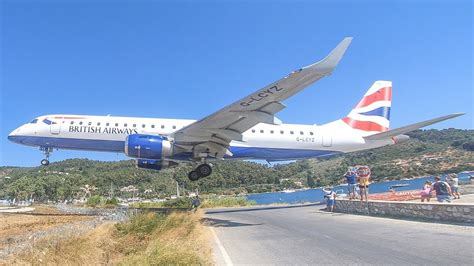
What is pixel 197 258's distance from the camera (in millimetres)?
7785

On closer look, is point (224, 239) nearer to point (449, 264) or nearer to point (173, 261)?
point (173, 261)

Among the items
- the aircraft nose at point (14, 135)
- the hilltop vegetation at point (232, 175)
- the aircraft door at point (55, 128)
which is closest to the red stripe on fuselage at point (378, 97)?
the aircraft door at point (55, 128)

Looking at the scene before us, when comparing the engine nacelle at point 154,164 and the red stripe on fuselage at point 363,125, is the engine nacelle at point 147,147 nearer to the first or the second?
the engine nacelle at point 154,164

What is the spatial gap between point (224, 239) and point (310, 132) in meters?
15.1

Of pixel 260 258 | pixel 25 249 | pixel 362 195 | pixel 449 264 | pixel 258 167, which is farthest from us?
pixel 258 167

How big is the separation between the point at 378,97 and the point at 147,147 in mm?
18025

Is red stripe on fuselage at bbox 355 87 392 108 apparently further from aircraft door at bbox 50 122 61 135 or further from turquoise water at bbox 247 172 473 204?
aircraft door at bbox 50 122 61 135

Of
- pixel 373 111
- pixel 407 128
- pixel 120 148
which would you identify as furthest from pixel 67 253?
pixel 373 111

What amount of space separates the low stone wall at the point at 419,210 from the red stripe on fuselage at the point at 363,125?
29.0ft

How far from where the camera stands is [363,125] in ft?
96.3

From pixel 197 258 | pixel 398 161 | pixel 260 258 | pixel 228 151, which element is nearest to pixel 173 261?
pixel 197 258

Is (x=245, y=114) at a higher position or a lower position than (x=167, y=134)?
higher

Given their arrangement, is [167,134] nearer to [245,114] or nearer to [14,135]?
[245,114]

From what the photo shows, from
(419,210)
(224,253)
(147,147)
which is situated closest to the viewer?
(224,253)
